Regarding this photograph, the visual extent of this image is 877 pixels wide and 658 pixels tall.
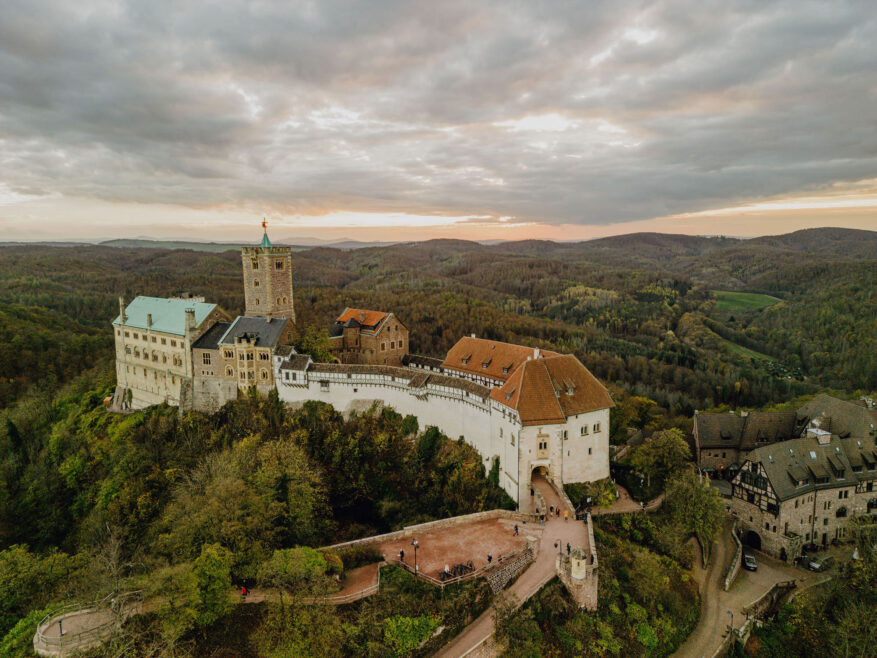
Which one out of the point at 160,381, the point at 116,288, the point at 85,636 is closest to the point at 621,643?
the point at 85,636

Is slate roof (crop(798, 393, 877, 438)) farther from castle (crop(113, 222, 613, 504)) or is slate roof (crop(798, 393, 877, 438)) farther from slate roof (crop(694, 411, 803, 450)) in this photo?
castle (crop(113, 222, 613, 504))

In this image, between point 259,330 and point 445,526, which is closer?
point 445,526

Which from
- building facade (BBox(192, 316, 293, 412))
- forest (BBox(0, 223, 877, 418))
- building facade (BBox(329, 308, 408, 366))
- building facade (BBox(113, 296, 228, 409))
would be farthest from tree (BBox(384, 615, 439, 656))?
building facade (BBox(113, 296, 228, 409))

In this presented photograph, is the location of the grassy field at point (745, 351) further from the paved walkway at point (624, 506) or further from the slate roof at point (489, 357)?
the paved walkway at point (624, 506)

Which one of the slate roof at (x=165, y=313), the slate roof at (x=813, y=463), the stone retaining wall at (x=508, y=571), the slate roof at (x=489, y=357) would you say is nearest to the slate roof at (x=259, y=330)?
the slate roof at (x=165, y=313)

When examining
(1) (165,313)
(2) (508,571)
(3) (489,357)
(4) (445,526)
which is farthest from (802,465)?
(1) (165,313)

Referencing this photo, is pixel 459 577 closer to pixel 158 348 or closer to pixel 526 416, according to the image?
pixel 526 416
